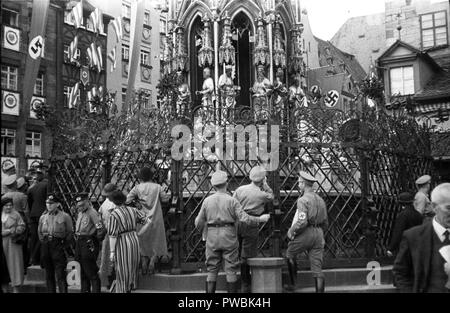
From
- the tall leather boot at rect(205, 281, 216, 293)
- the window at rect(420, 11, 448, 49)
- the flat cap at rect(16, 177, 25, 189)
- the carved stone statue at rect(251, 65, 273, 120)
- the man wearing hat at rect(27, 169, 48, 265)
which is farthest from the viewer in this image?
the window at rect(420, 11, 448, 49)

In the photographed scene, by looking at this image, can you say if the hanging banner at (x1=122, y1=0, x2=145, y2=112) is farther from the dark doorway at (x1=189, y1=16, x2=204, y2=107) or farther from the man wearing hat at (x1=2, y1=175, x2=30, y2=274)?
the man wearing hat at (x1=2, y1=175, x2=30, y2=274)

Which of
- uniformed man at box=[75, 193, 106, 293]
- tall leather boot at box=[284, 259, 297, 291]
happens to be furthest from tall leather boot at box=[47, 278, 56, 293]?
tall leather boot at box=[284, 259, 297, 291]

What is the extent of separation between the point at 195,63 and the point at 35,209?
824 centimetres

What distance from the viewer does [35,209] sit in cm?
1209

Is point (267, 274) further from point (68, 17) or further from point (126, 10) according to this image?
point (126, 10)

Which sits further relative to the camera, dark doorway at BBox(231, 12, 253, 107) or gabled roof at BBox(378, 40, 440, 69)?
gabled roof at BBox(378, 40, 440, 69)

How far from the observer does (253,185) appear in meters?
9.77

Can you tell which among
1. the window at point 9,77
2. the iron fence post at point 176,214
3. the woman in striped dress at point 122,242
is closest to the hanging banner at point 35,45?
the window at point 9,77

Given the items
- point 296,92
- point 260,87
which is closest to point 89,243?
point 260,87

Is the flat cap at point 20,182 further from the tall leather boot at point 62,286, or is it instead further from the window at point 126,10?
the window at point 126,10

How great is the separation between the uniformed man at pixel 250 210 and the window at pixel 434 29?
19893 mm

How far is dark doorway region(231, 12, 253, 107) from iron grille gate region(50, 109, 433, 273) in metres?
6.40

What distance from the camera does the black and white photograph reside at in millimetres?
8863

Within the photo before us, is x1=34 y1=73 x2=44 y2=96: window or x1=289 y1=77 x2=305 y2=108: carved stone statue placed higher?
x1=34 y1=73 x2=44 y2=96: window
